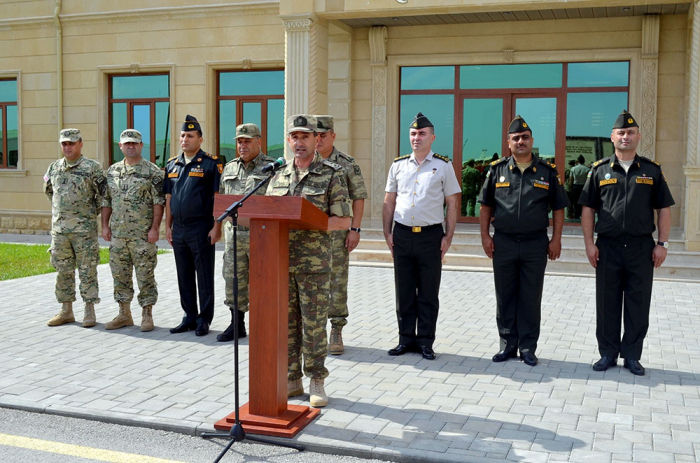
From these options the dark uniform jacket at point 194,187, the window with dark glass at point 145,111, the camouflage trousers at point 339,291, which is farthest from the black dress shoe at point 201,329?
the window with dark glass at point 145,111

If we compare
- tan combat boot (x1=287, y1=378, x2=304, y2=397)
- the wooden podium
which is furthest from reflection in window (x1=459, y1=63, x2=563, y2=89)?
Answer: the wooden podium

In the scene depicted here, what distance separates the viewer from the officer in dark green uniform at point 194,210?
23.1 feet

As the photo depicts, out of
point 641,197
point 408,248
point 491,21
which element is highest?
point 491,21

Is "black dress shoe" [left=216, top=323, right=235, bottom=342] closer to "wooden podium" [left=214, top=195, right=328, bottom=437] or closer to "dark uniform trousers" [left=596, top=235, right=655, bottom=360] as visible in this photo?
"wooden podium" [left=214, top=195, right=328, bottom=437]

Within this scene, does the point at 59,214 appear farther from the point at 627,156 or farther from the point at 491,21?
the point at 491,21

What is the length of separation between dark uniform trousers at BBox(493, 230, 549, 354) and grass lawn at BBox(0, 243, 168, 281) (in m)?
7.60

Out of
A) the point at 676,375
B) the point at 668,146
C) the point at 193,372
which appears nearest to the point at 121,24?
the point at 668,146

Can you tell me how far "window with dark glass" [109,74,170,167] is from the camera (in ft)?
54.3

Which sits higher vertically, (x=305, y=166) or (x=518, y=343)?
(x=305, y=166)

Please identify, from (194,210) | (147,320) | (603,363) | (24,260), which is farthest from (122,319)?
(24,260)

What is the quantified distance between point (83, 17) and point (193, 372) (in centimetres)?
1323

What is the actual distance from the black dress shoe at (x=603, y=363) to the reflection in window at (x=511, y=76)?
9.11 meters

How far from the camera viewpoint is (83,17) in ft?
54.5

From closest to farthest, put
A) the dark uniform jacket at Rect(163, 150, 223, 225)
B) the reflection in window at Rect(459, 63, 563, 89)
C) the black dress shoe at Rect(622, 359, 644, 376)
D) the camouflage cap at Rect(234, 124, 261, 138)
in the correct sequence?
the black dress shoe at Rect(622, 359, 644, 376)
the camouflage cap at Rect(234, 124, 261, 138)
the dark uniform jacket at Rect(163, 150, 223, 225)
the reflection in window at Rect(459, 63, 563, 89)
